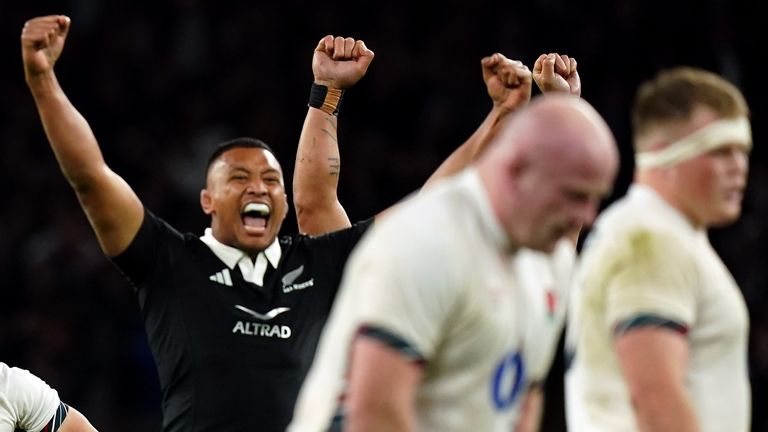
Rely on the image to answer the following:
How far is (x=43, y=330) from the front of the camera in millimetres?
10102

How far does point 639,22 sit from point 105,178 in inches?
316

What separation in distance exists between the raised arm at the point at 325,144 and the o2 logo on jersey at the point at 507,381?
101 inches

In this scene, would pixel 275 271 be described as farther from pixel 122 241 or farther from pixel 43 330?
pixel 43 330

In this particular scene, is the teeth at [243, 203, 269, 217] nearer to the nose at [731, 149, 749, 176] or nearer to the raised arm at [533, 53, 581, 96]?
the raised arm at [533, 53, 581, 96]

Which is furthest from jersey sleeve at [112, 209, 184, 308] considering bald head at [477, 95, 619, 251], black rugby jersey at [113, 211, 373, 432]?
bald head at [477, 95, 619, 251]

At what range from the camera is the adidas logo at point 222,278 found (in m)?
5.29

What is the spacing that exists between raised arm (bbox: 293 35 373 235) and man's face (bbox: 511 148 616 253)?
2706 millimetres

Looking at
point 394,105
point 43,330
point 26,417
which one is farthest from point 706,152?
point 394,105

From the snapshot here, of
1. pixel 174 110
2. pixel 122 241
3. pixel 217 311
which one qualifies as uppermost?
pixel 122 241

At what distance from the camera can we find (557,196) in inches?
130

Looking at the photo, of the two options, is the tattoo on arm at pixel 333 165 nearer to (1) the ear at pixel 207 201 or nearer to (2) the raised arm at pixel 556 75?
(1) the ear at pixel 207 201

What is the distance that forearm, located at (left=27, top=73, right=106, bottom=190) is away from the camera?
4605 mm

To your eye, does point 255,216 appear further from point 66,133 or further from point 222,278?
point 66,133

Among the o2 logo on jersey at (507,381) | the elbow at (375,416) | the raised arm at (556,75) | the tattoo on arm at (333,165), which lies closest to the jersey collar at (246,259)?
the tattoo on arm at (333,165)
